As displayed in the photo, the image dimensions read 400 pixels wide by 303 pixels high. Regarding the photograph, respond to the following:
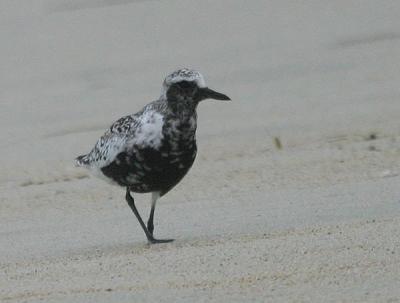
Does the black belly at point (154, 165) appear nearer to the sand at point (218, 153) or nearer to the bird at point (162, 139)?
the bird at point (162, 139)

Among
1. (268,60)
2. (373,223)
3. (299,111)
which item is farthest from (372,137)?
(373,223)

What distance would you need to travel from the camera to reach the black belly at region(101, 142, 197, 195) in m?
7.41

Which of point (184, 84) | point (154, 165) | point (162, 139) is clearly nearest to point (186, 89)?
point (184, 84)

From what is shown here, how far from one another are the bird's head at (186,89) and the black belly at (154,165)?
0.85ft

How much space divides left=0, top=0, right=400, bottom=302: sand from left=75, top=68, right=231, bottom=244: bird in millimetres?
407

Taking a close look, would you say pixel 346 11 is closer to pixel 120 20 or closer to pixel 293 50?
pixel 293 50

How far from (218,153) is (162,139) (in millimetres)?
3485

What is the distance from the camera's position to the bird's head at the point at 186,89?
748 centimetres

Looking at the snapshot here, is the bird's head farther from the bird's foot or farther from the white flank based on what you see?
the bird's foot

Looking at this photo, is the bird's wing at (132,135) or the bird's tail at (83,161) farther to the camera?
the bird's tail at (83,161)

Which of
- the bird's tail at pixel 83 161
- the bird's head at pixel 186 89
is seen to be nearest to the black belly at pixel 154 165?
the bird's head at pixel 186 89

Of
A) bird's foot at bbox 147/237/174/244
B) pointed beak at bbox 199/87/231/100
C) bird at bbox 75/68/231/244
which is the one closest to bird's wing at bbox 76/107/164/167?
bird at bbox 75/68/231/244

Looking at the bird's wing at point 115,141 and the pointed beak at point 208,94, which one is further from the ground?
the pointed beak at point 208,94

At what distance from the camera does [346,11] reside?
1409cm
